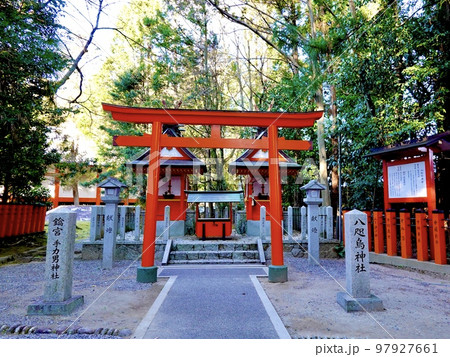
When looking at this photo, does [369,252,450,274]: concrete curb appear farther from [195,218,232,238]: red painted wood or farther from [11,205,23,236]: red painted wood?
[11,205,23,236]: red painted wood

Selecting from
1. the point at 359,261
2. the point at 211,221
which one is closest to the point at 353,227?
the point at 359,261

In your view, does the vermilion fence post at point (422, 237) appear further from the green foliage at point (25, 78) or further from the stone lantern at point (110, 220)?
the green foliage at point (25, 78)

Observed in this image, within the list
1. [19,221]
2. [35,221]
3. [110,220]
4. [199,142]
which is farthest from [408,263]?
[35,221]

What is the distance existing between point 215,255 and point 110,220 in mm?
3576

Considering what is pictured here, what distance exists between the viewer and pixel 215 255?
9242 mm

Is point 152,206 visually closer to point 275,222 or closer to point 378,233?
point 275,222

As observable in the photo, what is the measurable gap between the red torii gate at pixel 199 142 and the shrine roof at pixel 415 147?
3225 millimetres

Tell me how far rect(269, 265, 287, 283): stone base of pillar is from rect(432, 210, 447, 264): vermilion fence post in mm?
4134

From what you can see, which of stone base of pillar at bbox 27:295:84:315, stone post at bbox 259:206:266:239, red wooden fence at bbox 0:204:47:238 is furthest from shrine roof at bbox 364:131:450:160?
red wooden fence at bbox 0:204:47:238

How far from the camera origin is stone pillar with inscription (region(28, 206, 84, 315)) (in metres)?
4.39

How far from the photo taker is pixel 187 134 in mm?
20891

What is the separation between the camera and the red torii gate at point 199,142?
21.4 ft

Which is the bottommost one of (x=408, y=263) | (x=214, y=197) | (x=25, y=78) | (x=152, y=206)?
(x=408, y=263)

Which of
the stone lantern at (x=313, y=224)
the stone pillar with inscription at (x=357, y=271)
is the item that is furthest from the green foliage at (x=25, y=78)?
the stone pillar with inscription at (x=357, y=271)
